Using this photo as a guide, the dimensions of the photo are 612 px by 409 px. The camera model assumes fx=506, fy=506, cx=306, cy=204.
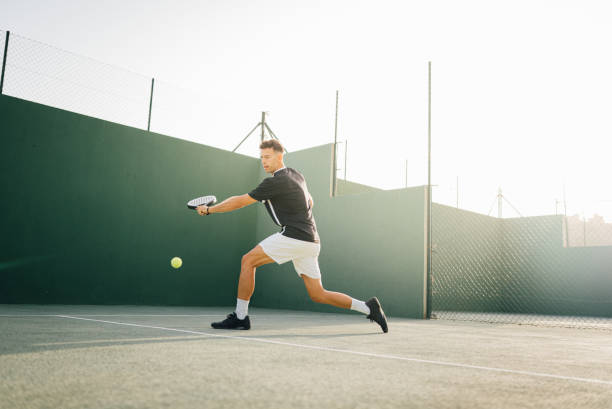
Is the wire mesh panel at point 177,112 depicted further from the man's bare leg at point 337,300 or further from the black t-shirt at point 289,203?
the man's bare leg at point 337,300

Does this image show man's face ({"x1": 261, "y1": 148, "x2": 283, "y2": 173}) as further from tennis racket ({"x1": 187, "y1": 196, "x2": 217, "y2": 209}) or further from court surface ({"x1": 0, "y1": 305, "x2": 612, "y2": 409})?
court surface ({"x1": 0, "y1": 305, "x2": 612, "y2": 409})

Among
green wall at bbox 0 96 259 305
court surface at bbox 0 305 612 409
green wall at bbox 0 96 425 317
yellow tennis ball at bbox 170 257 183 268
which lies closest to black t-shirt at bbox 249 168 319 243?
court surface at bbox 0 305 612 409

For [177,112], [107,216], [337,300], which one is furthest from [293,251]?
[177,112]

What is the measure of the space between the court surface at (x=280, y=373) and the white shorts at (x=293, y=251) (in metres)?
0.69

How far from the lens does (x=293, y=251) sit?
3.74 metres

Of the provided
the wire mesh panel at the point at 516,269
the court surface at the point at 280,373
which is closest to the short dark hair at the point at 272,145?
the court surface at the point at 280,373

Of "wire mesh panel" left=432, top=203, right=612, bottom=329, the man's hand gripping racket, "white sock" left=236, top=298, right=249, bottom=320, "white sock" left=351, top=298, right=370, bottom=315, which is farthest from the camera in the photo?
"wire mesh panel" left=432, top=203, right=612, bottom=329

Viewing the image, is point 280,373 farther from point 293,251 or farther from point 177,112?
point 177,112

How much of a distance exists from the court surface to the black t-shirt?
87cm

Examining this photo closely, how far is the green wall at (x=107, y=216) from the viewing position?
6.56 m

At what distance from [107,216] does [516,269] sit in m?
8.97

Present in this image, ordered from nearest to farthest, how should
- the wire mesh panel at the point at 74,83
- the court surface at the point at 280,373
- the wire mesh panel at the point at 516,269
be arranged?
the court surface at the point at 280,373 → the wire mesh panel at the point at 74,83 → the wire mesh panel at the point at 516,269

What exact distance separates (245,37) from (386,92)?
2.24m

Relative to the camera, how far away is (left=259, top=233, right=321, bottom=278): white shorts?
3.70m
